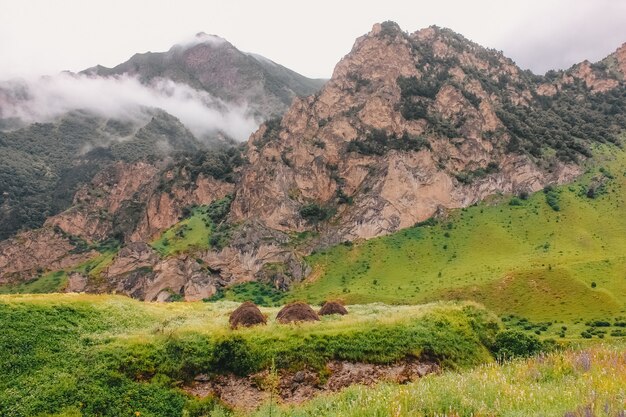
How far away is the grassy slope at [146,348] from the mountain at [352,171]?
249 feet

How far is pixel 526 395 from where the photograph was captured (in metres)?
9.66

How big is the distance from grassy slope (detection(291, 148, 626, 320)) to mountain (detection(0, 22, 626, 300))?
243 inches

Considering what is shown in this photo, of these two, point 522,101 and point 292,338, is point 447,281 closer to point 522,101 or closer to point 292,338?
point 292,338

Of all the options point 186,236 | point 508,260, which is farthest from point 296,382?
point 186,236

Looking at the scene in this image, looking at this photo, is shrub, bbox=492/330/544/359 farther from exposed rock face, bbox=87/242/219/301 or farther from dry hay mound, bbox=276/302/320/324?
exposed rock face, bbox=87/242/219/301

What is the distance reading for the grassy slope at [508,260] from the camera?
72000 millimetres

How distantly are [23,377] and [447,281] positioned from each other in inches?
2999

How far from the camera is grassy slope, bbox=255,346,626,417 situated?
828 centimetres

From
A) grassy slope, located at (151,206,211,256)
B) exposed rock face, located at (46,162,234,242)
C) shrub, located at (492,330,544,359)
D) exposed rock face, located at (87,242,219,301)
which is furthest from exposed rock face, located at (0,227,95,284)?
shrub, located at (492,330,544,359)

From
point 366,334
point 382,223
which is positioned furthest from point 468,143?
point 366,334

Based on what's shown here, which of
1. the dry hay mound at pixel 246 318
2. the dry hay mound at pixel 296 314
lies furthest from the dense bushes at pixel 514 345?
the dry hay mound at pixel 246 318

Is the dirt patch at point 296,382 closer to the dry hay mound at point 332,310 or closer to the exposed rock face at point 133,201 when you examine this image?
the dry hay mound at point 332,310

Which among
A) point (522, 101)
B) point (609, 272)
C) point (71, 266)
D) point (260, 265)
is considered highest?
point (522, 101)

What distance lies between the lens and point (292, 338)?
29.0m
